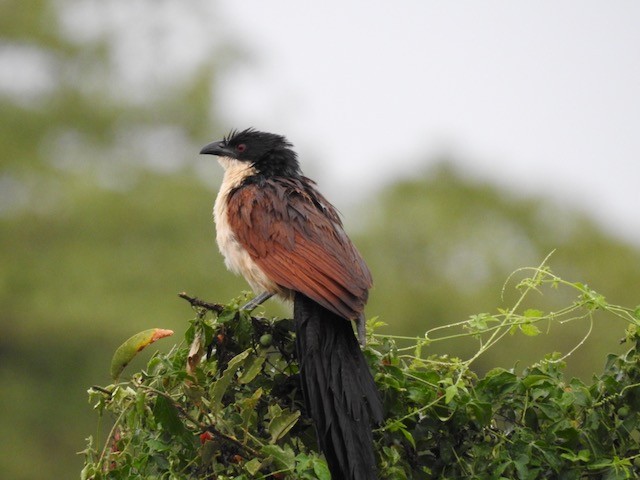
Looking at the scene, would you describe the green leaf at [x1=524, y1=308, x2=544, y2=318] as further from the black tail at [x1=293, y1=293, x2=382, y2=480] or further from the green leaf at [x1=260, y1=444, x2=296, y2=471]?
the green leaf at [x1=260, y1=444, x2=296, y2=471]

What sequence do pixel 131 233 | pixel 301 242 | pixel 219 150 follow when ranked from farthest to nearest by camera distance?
pixel 131 233
pixel 219 150
pixel 301 242

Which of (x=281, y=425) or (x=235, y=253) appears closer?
(x=281, y=425)

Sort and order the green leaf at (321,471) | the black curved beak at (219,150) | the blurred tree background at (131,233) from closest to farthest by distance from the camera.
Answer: the green leaf at (321,471), the black curved beak at (219,150), the blurred tree background at (131,233)

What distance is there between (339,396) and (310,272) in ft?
2.60

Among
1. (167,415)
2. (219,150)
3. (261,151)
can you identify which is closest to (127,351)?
(167,415)

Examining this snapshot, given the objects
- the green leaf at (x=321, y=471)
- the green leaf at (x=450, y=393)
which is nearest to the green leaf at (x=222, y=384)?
the green leaf at (x=321, y=471)

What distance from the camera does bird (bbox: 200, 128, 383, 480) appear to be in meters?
2.48

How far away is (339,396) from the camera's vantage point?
2562 millimetres

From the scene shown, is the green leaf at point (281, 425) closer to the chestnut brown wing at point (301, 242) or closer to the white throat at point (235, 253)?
the chestnut brown wing at point (301, 242)

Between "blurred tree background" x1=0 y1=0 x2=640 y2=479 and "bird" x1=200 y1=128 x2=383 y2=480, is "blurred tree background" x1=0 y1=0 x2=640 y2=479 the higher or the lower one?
the higher one

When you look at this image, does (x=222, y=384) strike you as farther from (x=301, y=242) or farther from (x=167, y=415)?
(x=301, y=242)

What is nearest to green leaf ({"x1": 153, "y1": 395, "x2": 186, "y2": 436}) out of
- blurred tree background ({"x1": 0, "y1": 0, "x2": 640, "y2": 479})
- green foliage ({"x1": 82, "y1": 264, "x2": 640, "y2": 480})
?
green foliage ({"x1": 82, "y1": 264, "x2": 640, "y2": 480})

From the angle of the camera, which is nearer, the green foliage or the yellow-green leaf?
the green foliage

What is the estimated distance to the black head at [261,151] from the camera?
14.4 feet
